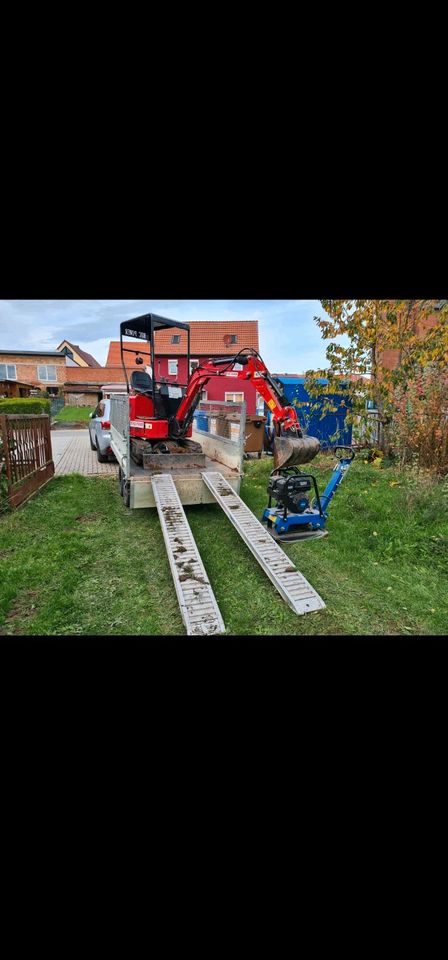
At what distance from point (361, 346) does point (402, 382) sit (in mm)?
1090

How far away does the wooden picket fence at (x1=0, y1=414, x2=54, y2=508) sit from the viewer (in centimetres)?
449

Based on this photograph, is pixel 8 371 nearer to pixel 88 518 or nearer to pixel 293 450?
pixel 88 518

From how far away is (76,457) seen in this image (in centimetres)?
838

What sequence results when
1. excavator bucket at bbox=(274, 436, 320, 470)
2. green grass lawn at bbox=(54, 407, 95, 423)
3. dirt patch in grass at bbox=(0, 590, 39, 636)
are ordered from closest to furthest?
dirt patch in grass at bbox=(0, 590, 39, 636) → excavator bucket at bbox=(274, 436, 320, 470) → green grass lawn at bbox=(54, 407, 95, 423)

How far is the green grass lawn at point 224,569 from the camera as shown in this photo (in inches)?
102

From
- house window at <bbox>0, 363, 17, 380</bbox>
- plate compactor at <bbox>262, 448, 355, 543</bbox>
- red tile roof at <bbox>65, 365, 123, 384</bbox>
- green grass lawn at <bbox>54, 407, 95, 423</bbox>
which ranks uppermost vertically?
red tile roof at <bbox>65, 365, 123, 384</bbox>

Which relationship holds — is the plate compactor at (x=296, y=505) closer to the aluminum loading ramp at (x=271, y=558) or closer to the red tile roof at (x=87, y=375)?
the aluminum loading ramp at (x=271, y=558)

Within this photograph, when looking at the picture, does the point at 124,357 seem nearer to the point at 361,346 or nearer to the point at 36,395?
the point at 36,395

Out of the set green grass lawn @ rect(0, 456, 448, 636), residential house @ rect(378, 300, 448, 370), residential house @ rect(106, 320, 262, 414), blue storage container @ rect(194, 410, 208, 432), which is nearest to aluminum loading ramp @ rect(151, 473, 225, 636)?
green grass lawn @ rect(0, 456, 448, 636)

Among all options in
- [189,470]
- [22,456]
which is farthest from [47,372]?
[189,470]

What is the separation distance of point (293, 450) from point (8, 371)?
5.02 metres

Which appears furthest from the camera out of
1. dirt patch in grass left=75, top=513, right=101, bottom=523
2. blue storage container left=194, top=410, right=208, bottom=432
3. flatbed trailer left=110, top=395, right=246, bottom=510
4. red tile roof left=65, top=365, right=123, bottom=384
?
red tile roof left=65, top=365, right=123, bottom=384

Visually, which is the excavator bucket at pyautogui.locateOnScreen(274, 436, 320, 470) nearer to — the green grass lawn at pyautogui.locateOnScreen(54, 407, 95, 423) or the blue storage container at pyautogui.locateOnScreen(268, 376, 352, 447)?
the blue storage container at pyautogui.locateOnScreen(268, 376, 352, 447)

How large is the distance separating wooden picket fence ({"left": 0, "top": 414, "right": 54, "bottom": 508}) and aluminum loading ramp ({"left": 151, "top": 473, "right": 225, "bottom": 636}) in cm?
192
